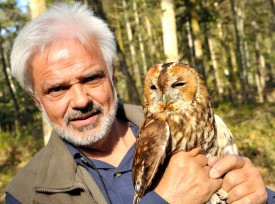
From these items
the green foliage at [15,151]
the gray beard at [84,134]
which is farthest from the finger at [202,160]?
the green foliage at [15,151]

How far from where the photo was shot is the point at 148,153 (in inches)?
98.2

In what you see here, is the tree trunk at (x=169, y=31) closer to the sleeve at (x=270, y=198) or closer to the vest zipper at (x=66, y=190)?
the sleeve at (x=270, y=198)

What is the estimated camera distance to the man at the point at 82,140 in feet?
7.54

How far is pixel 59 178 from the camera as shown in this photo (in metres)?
2.39

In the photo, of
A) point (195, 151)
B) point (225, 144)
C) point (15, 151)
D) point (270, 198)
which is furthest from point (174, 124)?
point (15, 151)

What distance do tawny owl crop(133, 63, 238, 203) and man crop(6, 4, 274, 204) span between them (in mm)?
123

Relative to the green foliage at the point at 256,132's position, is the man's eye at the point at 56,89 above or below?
above

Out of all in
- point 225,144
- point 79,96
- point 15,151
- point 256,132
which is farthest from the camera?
point 15,151

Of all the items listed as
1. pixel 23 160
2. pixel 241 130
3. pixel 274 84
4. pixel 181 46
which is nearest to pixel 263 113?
pixel 241 130

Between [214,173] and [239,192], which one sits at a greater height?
[214,173]

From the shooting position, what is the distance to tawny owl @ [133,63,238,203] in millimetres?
2459

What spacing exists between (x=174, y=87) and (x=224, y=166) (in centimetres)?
70

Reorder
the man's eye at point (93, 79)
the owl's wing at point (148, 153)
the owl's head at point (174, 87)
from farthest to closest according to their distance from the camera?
1. the owl's head at point (174, 87)
2. the man's eye at point (93, 79)
3. the owl's wing at point (148, 153)

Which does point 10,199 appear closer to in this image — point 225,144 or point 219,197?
point 219,197
